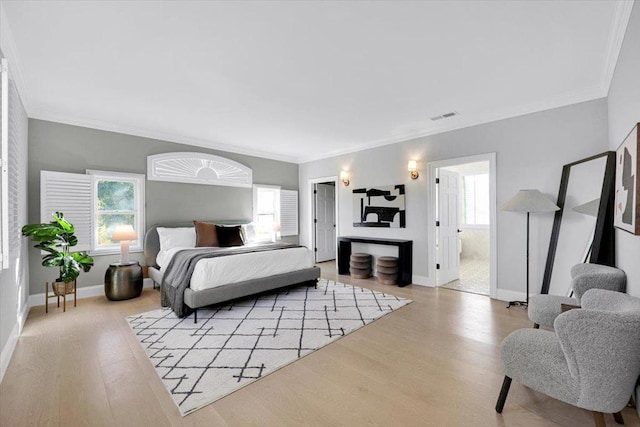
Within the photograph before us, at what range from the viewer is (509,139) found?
12.6 ft

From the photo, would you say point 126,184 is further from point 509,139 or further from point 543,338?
point 509,139

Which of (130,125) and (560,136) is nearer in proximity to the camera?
(560,136)

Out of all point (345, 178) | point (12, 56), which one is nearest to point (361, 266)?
point (345, 178)

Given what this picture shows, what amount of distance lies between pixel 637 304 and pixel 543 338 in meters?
0.47

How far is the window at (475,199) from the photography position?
22.7ft

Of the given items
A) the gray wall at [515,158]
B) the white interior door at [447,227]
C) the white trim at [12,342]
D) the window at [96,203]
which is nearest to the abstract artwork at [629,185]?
the gray wall at [515,158]

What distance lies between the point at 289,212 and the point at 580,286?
5.37 metres

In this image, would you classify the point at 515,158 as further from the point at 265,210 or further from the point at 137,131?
the point at 137,131

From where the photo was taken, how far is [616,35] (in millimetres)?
2174

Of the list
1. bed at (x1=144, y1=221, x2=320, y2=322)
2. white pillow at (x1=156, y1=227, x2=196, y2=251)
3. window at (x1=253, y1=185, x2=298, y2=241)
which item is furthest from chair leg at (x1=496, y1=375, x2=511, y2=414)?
window at (x1=253, y1=185, x2=298, y2=241)

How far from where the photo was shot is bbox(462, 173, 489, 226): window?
692cm

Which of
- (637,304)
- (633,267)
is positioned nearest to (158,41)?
(637,304)

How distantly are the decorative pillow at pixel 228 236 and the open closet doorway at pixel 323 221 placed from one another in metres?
2.35

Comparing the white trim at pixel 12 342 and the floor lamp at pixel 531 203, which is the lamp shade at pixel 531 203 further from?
the white trim at pixel 12 342
